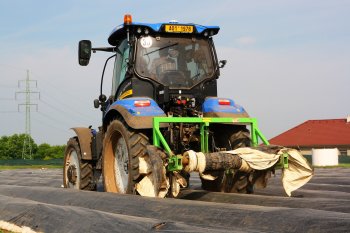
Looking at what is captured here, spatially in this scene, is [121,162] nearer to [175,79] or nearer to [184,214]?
[175,79]

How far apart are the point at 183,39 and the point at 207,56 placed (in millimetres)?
451

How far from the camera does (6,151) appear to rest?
2950 inches

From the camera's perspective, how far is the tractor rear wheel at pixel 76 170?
9414 mm

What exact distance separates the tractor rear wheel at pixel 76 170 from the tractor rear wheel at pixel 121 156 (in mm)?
1231

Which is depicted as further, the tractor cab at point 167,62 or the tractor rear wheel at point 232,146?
the tractor cab at point 167,62

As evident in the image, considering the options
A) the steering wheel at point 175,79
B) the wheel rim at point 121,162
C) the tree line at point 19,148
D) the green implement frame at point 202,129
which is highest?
the steering wheel at point 175,79

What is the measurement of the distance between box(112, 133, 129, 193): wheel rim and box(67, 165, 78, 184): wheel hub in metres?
1.84

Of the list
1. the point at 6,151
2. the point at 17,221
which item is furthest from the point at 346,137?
the point at 17,221

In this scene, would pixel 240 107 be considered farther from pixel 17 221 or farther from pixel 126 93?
pixel 17 221

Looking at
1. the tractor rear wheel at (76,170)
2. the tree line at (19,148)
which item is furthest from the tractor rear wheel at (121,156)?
the tree line at (19,148)

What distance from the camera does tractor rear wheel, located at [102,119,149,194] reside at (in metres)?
7.15

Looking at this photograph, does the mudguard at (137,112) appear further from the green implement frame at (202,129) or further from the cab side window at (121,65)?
the cab side window at (121,65)

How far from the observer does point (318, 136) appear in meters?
54.4

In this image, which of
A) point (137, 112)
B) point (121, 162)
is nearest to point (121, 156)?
point (121, 162)
